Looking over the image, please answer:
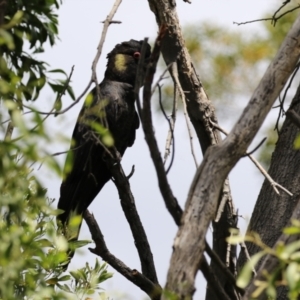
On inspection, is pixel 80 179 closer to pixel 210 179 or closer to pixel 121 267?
pixel 121 267

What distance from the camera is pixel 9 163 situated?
141 cm

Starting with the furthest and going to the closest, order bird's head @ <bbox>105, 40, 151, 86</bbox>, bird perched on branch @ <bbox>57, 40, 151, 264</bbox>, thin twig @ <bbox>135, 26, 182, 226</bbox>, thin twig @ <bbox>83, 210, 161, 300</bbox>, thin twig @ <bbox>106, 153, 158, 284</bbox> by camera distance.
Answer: bird's head @ <bbox>105, 40, 151, 86</bbox>
bird perched on branch @ <bbox>57, 40, 151, 264</bbox>
thin twig @ <bbox>106, 153, 158, 284</bbox>
thin twig @ <bbox>83, 210, 161, 300</bbox>
thin twig @ <bbox>135, 26, 182, 226</bbox>

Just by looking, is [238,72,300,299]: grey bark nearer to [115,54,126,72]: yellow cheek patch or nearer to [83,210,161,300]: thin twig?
[83,210,161,300]: thin twig

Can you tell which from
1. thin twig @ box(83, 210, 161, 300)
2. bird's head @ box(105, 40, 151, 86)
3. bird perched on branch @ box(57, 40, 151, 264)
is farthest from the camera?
bird's head @ box(105, 40, 151, 86)

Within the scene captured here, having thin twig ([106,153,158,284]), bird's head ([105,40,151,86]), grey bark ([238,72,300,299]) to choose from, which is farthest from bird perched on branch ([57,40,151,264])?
grey bark ([238,72,300,299])

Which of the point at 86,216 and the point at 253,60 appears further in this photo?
the point at 253,60

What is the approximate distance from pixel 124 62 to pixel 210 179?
8.11ft

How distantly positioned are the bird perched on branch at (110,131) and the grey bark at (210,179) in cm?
168

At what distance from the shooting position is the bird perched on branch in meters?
3.65

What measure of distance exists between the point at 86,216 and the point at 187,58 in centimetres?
81

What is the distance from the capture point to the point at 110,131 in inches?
149

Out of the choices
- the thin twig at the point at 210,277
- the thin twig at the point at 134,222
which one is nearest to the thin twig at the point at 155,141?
the thin twig at the point at 210,277

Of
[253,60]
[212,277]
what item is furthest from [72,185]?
[212,277]

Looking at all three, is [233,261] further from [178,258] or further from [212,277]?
[178,258]
